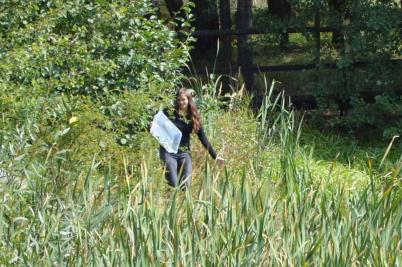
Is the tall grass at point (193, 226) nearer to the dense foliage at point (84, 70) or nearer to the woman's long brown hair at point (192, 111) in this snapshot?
the dense foliage at point (84, 70)

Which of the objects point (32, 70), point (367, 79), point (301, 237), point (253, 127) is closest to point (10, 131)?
point (32, 70)

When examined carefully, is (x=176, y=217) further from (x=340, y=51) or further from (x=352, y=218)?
(x=340, y=51)

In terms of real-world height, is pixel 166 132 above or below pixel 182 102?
below

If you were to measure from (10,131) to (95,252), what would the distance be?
210 cm

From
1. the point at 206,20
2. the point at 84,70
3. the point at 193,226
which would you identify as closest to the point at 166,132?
the point at 84,70

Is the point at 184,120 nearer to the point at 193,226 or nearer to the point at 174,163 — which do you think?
the point at 174,163

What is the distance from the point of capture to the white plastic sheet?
788 centimetres

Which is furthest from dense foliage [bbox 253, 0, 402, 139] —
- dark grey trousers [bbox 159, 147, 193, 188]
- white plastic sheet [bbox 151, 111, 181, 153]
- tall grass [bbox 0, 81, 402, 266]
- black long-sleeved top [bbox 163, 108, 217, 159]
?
tall grass [bbox 0, 81, 402, 266]

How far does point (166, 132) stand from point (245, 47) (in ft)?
17.1

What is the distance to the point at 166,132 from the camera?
795 cm

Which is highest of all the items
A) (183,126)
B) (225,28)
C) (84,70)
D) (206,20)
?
(84,70)

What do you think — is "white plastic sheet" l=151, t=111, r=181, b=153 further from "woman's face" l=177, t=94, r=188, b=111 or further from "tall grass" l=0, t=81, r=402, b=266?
"tall grass" l=0, t=81, r=402, b=266

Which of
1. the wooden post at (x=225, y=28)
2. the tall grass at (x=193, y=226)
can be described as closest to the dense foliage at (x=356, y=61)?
the wooden post at (x=225, y=28)

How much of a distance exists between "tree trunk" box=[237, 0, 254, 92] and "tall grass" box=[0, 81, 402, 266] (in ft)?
24.1
